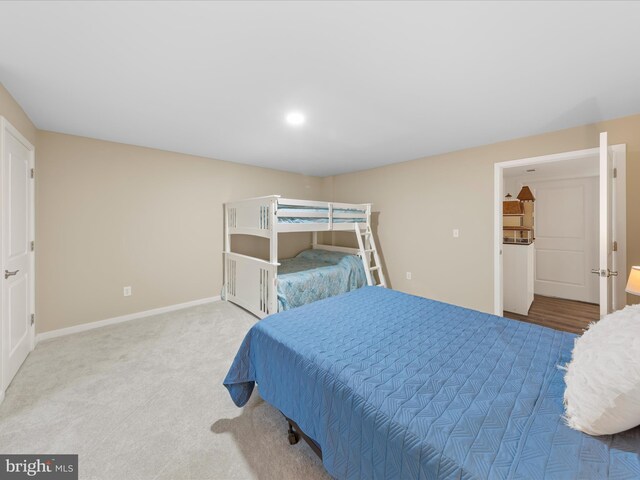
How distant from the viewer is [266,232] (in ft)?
10.3

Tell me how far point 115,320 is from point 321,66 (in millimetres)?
3530

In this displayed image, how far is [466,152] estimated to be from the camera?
10.9ft


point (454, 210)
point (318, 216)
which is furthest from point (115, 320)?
point (454, 210)

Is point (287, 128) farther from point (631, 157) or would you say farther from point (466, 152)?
point (631, 157)

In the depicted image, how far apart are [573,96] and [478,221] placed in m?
1.52

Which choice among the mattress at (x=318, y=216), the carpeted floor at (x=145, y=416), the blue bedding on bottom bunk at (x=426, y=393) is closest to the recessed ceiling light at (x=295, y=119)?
the mattress at (x=318, y=216)

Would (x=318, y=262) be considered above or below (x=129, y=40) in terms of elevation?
below

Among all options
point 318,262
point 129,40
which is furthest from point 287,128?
point 318,262

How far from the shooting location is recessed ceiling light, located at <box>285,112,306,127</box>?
2297 millimetres

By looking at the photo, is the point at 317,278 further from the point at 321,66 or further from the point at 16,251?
the point at 16,251

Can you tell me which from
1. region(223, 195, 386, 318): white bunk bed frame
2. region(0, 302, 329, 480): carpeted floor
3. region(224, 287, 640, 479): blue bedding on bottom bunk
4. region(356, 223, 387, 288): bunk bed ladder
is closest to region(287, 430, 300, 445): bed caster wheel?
region(0, 302, 329, 480): carpeted floor

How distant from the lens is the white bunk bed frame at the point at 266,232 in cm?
A: 304

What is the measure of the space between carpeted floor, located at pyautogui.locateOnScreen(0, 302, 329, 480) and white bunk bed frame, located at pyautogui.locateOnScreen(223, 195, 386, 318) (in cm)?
78

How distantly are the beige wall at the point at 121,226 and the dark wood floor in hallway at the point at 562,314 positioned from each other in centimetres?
440
